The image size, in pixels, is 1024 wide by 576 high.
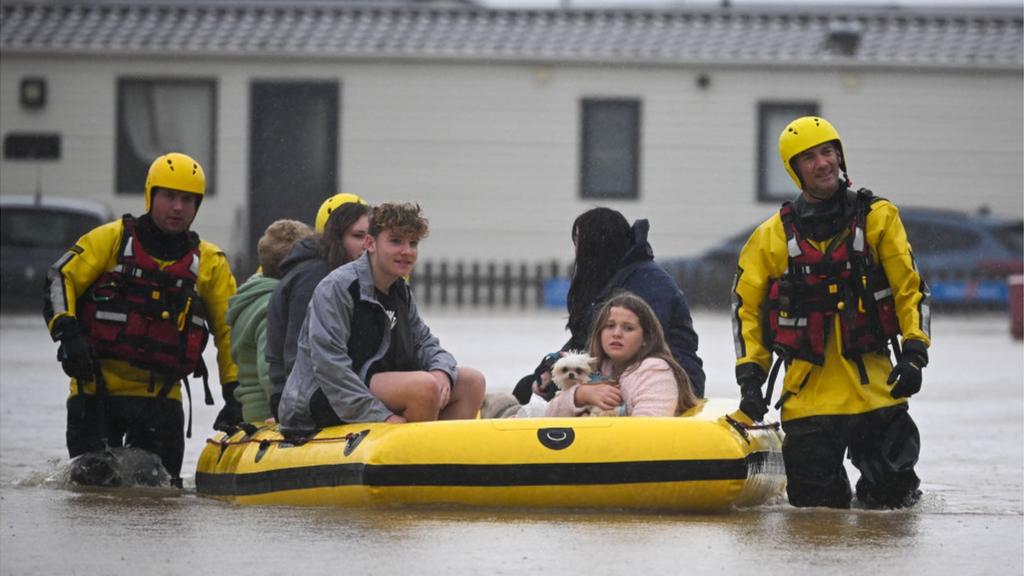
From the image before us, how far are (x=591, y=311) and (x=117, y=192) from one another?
22.9m

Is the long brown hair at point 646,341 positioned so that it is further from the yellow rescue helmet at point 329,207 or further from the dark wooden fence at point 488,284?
the dark wooden fence at point 488,284

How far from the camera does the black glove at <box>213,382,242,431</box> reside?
429 inches

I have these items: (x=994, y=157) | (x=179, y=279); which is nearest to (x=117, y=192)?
(x=994, y=157)

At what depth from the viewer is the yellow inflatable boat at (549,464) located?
917 centimetres

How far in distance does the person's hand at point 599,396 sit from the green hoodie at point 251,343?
5.58 ft

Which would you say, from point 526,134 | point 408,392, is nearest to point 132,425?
point 408,392

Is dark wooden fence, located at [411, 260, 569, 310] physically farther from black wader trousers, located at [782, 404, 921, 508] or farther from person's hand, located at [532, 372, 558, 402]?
black wader trousers, located at [782, 404, 921, 508]

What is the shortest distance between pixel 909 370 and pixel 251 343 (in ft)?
11.7

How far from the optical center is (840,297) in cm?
930

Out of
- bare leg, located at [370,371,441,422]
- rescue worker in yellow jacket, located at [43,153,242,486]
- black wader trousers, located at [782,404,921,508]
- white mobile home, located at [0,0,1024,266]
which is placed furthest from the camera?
white mobile home, located at [0,0,1024,266]

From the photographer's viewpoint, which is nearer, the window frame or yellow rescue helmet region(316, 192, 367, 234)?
yellow rescue helmet region(316, 192, 367, 234)

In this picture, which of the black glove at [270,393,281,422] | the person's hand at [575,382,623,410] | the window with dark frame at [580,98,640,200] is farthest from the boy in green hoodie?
the window with dark frame at [580,98,640,200]

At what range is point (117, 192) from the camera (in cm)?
3231

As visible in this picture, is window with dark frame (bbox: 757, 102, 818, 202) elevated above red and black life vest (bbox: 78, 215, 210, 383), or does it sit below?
above
